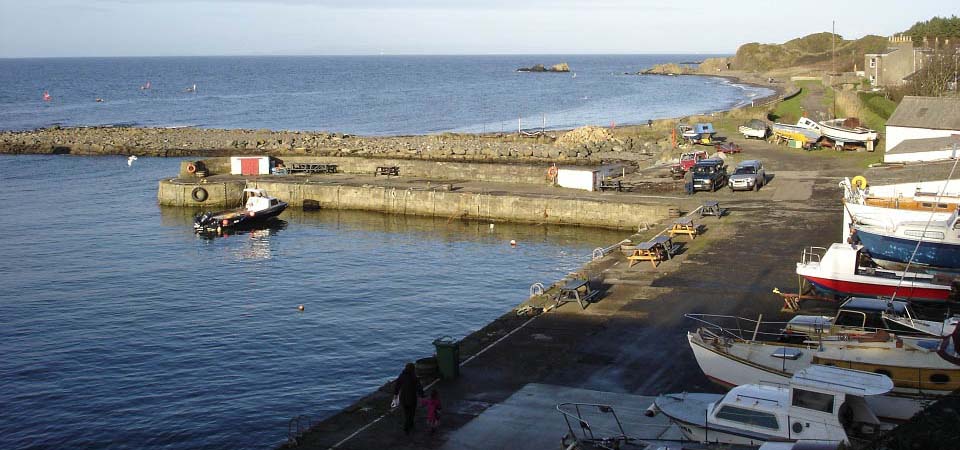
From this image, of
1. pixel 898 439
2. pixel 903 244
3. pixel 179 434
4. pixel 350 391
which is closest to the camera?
pixel 898 439

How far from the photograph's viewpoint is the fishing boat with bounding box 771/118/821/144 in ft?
187

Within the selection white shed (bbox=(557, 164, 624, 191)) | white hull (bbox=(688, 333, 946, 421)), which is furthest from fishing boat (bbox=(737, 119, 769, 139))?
white hull (bbox=(688, 333, 946, 421))

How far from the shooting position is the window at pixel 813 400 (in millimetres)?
15070

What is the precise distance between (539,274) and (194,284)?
12.6m

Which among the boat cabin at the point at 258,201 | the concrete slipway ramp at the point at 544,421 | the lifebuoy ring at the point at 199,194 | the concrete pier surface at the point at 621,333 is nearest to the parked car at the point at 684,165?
the concrete pier surface at the point at 621,333

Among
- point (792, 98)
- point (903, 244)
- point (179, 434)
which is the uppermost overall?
point (792, 98)

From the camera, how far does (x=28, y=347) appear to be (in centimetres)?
2809

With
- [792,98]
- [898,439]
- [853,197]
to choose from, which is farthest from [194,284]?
[792,98]

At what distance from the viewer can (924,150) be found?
42.4 m

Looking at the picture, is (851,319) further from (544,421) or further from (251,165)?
(251,165)

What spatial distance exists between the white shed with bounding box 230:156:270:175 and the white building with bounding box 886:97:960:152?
33.1 metres

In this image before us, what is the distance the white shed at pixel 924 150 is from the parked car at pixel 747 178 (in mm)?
6155

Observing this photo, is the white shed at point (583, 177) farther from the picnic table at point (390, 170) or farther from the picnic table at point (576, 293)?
the picnic table at point (576, 293)

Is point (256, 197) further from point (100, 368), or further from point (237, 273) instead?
point (100, 368)
